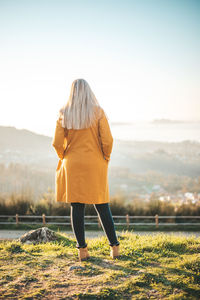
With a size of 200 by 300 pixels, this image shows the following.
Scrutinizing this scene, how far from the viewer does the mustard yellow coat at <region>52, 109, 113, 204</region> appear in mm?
2643

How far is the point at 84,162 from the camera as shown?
2.64 meters

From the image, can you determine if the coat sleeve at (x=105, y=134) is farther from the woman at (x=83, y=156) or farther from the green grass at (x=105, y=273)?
the green grass at (x=105, y=273)

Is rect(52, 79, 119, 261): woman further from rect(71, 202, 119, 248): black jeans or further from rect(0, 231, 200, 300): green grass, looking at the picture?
rect(0, 231, 200, 300): green grass

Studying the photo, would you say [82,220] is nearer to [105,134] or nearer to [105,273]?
[105,273]

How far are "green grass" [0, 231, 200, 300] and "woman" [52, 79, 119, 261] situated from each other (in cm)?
27

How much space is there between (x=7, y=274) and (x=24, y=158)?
2056 inches

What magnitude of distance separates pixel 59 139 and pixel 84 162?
373 millimetres

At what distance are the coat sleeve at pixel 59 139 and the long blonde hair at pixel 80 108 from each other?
0.06m

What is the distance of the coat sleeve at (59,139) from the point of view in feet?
9.02

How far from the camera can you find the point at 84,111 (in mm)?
2688

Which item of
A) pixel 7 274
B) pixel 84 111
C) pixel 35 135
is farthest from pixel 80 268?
pixel 35 135

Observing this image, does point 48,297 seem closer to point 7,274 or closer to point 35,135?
point 7,274

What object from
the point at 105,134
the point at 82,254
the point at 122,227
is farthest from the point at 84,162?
the point at 122,227

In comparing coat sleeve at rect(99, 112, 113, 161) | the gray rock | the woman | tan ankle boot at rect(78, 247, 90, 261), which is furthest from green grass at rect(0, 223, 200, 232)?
coat sleeve at rect(99, 112, 113, 161)
